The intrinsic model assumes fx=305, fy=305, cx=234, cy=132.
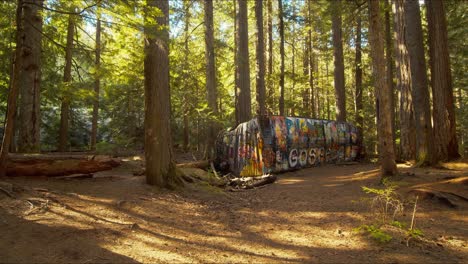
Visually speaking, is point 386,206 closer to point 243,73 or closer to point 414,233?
point 414,233

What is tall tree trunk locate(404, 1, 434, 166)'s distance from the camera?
35.3ft

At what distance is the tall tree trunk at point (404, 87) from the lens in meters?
11.3

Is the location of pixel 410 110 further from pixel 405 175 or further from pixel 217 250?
pixel 217 250

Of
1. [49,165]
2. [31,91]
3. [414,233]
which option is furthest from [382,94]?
[31,91]

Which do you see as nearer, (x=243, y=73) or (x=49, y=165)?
(x=49, y=165)

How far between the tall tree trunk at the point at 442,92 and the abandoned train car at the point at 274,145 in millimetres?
5362

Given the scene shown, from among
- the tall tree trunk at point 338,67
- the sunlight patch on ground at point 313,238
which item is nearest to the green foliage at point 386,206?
the sunlight patch on ground at point 313,238

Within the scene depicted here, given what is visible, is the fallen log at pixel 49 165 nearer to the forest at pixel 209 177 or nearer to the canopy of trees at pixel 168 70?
the forest at pixel 209 177

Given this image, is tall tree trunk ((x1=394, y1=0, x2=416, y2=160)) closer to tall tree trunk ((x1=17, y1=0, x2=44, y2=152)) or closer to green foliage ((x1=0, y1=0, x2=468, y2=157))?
green foliage ((x1=0, y1=0, x2=468, y2=157))

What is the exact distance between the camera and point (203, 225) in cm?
530

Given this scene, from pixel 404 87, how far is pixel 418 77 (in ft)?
2.71

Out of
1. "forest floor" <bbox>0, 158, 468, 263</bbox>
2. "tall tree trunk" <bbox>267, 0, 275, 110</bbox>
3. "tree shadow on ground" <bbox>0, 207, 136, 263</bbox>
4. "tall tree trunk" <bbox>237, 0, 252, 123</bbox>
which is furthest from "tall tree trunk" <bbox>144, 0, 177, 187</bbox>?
"tall tree trunk" <bbox>267, 0, 275, 110</bbox>

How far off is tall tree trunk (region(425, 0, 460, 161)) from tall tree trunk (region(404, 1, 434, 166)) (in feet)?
2.95

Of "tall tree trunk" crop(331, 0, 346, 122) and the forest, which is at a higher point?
"tall tree trunk" crop(331, 0, 346, 122)
